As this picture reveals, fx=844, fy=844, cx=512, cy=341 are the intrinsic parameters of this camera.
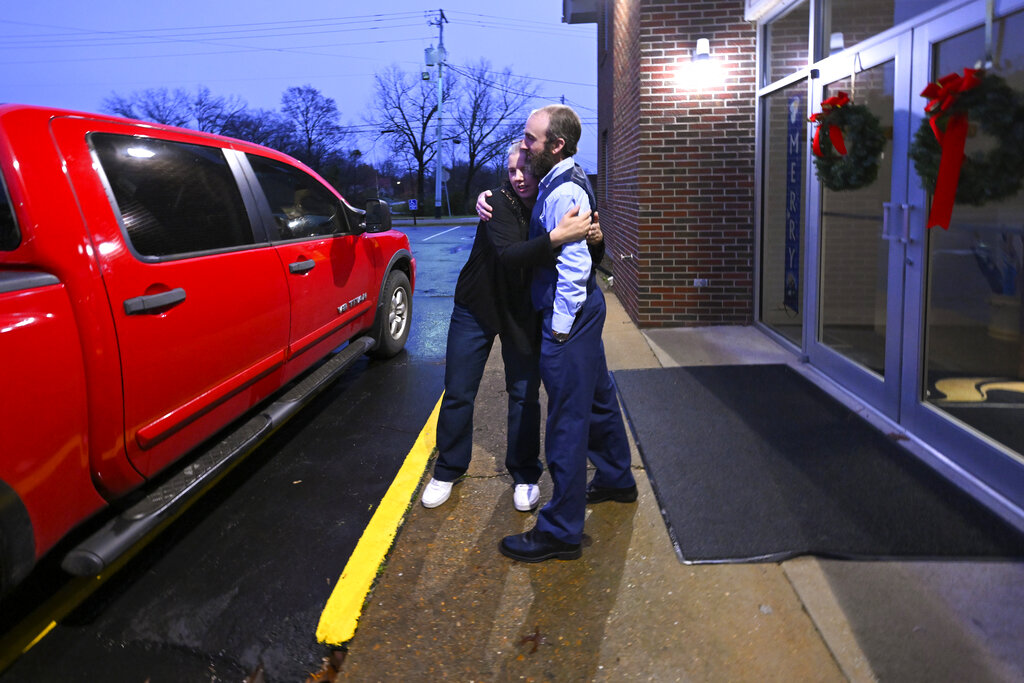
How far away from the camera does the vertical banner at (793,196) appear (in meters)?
7.32

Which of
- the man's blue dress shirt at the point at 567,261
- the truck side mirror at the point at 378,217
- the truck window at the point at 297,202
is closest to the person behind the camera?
the man's blue dress shirt at the point at 567,261

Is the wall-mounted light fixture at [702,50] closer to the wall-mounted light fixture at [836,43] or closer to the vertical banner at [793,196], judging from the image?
the vertical banner at [793,196]

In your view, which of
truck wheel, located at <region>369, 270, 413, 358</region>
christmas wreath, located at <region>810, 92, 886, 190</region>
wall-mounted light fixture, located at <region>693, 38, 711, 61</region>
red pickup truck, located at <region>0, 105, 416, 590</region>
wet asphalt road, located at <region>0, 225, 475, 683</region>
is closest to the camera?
red pickup truck, located at <region>0, 105, 416, 590</region>

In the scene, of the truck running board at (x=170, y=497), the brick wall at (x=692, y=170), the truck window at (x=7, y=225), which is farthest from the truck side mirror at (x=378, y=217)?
the truck window at (x=7, y=225)

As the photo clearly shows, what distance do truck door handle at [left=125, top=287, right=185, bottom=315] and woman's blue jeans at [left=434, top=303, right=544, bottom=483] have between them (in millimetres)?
1210

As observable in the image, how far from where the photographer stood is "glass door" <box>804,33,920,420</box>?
5172 millimetres

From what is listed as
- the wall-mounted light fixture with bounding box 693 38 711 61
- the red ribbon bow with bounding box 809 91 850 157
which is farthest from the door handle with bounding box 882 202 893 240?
the wall-mounted light fixture with bounding box 693 38 711 61

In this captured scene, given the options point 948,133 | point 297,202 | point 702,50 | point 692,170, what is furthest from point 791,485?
point 702,50

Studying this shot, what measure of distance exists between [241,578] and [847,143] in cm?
460

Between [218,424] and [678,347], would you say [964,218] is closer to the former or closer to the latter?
[678,347]

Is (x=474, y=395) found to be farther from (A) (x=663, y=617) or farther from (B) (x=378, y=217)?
(B) (x=378, y=217)

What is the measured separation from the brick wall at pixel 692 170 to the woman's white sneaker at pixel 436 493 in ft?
16.1

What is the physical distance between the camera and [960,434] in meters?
4.46

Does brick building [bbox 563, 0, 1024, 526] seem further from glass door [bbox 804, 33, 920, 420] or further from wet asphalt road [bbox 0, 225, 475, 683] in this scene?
wet asphalt road [bbox 0, 225, 475, 683]
